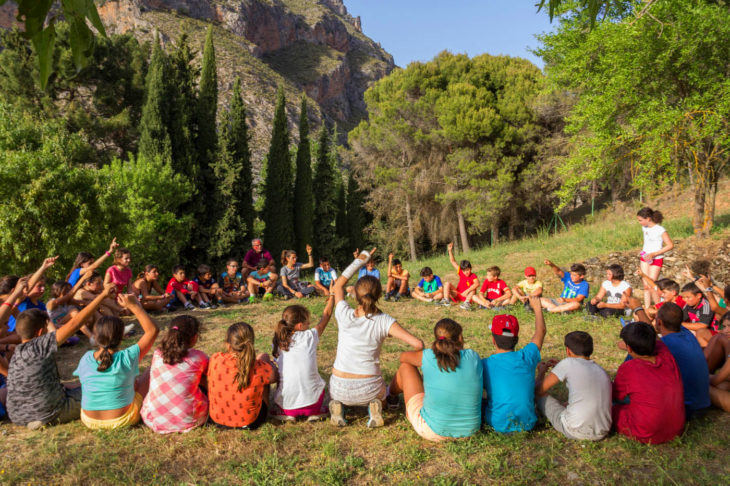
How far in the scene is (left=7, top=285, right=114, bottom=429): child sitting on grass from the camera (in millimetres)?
3695

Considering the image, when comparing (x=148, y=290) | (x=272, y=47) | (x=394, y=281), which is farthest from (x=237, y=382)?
(x=272, y=47)

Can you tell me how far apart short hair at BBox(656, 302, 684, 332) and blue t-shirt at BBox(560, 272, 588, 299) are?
14.1ft

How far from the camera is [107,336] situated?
3.54 metres

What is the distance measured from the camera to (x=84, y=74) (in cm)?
2081

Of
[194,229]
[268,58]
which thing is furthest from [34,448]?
[268,58]

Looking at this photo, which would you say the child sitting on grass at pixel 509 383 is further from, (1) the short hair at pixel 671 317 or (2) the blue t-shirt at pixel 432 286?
(2) the blue t-shirt at pixel 432 286

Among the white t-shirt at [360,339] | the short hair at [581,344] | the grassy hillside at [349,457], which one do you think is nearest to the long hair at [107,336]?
the grassy hillside at [349,457]

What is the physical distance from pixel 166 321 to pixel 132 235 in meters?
7.83

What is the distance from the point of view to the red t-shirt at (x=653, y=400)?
132 inches

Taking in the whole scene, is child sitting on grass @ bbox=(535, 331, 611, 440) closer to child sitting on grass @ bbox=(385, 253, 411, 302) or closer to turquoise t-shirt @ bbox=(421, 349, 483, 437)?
turquoise t-shirt @ bbox=(421, 349, 483, 437)

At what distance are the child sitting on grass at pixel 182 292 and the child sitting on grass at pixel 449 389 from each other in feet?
23.3

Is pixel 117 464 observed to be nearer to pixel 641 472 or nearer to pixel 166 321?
pixel 641 472

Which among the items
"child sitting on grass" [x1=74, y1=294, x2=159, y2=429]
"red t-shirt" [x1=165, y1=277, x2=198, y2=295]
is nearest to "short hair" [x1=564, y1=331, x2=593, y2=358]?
"child sitting on grass" [x1=74, y1=294, x2=159, y2=429]

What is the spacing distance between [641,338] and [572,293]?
5.37 m
